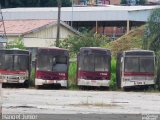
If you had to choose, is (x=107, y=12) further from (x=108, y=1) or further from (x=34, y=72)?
(x=108, y=1)

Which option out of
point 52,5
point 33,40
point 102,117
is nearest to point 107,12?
point 33,40

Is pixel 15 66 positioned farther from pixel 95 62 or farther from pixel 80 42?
pixel 80 42

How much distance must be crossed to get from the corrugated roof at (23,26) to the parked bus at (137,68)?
28.0 m

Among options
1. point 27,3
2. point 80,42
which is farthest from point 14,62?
point 27,3

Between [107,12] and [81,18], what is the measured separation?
3.92 meters

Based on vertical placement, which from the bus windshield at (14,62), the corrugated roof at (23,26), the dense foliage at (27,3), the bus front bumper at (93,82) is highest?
the dense foliage at (27,3)

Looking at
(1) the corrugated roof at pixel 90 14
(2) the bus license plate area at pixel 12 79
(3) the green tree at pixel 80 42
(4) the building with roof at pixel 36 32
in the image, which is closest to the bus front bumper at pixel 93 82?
(2) the bus license plate area at pixel 12 79

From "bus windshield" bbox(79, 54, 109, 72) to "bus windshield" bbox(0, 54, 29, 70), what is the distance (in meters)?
4.15

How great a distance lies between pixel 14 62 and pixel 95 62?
5764mm

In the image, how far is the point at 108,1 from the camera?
451 ft

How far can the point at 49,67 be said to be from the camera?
4081 centimetres

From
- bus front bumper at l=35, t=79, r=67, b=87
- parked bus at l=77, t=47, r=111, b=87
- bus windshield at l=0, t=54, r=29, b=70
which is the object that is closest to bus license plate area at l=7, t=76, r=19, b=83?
bus windshield at l=0, t=54, r=29, b=70

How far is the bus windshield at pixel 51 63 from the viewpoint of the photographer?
1601 inches

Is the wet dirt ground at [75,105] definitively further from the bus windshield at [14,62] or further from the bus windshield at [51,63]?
the bus windshield at [14,62]
